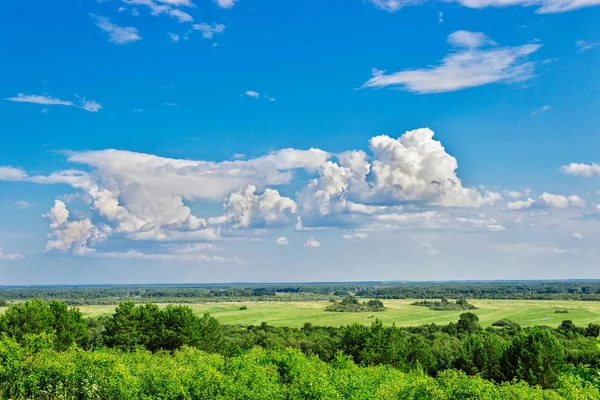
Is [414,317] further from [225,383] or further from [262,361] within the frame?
[225,383]

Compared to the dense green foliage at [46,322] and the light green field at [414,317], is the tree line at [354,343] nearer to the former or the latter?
the dense green foliage at [46,322]

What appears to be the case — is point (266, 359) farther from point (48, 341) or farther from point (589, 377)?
point (589, 377)

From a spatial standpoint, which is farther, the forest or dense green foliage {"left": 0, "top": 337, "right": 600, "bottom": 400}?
the forest

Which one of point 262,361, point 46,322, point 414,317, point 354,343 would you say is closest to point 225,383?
point 262,361

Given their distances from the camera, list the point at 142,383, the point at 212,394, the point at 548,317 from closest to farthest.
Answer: the point at 212,394
the point at 142,383
the point at 548,317

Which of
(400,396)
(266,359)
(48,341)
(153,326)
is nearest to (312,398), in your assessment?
(400,396)

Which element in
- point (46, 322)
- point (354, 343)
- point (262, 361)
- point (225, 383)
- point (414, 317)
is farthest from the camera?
point (414, 317)

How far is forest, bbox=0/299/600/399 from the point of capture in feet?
130

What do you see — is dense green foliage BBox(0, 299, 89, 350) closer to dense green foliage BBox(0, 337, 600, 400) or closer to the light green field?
dense green foliage BBox(0, 337, 600, 400)

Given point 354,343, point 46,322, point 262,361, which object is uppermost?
point 46,322

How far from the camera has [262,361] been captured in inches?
2199

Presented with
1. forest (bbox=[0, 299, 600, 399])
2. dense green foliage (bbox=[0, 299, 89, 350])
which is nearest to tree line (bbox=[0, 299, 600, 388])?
dense green foliage (bbox=[0, 299, 89, 350])

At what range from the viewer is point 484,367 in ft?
248

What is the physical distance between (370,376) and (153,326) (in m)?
45.2
